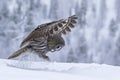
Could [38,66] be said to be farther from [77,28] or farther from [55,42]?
[77,28]

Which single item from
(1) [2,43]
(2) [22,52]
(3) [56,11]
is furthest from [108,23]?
(2) [22,52]

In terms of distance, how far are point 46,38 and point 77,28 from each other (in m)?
1.64

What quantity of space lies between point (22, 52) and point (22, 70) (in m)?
0.23

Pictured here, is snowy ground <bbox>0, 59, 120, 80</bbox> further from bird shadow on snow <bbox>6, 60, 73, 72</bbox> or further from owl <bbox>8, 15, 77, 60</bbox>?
owl <bbox>8, 15, 77, 60</bbox>

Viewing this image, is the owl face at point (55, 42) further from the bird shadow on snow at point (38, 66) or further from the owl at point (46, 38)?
the bird shadow on snow at point (38, 66)

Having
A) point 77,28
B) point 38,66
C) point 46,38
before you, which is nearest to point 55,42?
point 46,38

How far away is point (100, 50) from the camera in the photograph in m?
4.38

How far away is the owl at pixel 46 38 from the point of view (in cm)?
276

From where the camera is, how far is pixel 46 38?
280 centimetres

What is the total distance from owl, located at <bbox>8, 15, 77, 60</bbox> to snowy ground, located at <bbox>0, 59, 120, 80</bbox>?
0.12 meters

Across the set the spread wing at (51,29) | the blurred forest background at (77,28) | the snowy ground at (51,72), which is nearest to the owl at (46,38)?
the spread wing at (51,29)

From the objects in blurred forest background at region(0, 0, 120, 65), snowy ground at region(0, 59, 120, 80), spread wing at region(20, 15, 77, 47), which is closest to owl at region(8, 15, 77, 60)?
spread wing at region(20, 15, 77, 47)

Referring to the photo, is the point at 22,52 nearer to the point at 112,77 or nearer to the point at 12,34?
the point at 112,77

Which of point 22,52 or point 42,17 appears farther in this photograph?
point 42,17
